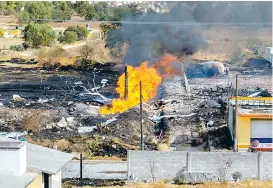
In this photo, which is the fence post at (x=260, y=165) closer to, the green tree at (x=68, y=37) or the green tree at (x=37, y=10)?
the green tree at (x=68, y=37)

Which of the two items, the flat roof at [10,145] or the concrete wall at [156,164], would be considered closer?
the flat roof at [10,145]

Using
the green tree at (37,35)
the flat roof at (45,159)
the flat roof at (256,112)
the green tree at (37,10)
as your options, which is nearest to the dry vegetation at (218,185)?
the flat roof at (45,159)

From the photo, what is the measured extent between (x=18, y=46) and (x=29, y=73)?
47.1 inches

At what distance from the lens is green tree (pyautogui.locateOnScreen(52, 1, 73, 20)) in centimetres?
2265

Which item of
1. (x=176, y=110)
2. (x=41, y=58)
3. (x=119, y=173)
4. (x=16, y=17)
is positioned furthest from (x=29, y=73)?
(x=119, y=173)

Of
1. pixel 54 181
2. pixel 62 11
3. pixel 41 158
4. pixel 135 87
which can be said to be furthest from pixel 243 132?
pixel 62 11

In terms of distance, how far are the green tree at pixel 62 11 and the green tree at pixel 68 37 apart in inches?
40.0

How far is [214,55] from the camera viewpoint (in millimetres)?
21094

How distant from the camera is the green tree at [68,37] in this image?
21.7 meters

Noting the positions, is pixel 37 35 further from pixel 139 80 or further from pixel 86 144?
pixel 86 144

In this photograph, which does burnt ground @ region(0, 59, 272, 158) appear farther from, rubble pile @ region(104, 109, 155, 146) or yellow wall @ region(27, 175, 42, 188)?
yellow wall @ region(27, 175, 42, 188)

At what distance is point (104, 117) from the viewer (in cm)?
1786

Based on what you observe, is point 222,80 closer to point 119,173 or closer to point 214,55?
point 214,55

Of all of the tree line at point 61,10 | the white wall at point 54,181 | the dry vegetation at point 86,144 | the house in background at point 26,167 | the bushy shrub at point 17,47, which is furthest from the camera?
the tree line at point 61,10
